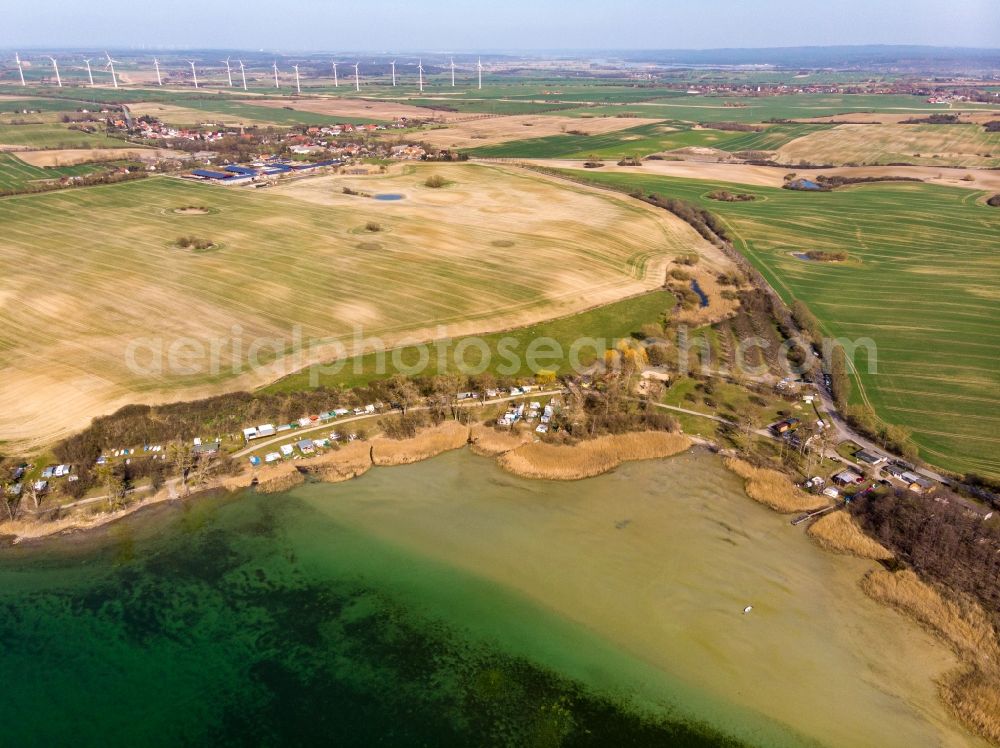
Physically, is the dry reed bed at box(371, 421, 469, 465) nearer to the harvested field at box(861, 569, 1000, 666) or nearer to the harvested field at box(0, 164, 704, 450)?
the harvested field at box(0, 164, 704, 450)

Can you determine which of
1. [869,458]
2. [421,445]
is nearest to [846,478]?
[869,458]

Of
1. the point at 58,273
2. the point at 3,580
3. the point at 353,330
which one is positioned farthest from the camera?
the point at 58,273

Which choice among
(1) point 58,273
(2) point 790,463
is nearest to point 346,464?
(2) point 790,463

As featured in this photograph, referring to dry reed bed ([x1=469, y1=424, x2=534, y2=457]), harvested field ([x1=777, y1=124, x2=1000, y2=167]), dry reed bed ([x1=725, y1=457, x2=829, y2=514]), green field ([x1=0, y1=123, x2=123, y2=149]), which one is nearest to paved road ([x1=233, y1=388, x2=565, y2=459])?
dry reed bed ([x1=469, y1=424, x2=534, y2=457])

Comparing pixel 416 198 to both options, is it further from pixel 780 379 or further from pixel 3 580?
pixel 3 580

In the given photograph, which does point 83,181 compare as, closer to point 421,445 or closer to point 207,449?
point 207,449

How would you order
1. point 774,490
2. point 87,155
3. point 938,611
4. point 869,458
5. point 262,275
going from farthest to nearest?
point 87,155, point 262,275, point 869,458, point 774,490, point 938,611

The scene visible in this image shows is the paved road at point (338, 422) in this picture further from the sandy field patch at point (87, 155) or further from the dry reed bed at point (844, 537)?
the sandy field patch at point (87, 155)
